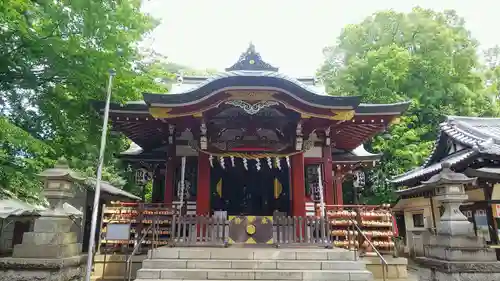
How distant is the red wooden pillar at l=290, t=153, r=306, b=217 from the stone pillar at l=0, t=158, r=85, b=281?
584 cm

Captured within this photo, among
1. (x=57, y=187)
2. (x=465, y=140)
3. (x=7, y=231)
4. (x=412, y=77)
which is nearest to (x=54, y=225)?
(x=57, y=187)

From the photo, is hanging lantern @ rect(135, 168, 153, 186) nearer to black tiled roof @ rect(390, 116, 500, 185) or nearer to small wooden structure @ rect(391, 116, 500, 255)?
small wooden structure @ rect(391, 116, 500, 255)

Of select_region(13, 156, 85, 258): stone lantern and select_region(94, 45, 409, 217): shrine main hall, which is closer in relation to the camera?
select_region(13, 156, 85, 258): stone lantern

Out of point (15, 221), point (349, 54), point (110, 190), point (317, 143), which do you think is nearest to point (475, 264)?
point (317, 143)

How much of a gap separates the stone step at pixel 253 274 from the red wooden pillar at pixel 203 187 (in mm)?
2901

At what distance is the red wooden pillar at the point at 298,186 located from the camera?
10.1 meters

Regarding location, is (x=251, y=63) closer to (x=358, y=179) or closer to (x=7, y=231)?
(x=358, y=179)

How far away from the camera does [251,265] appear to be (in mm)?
7324

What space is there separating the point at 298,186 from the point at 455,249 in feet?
14.9

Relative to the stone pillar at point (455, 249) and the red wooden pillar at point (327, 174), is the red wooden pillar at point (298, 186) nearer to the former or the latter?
the red wooden pillar at point (327, 174)

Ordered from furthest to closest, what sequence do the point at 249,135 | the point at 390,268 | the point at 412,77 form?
1. the point at 412,77
2. the point at 249,135
3. the point at 390,268

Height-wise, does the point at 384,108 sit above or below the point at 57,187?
above

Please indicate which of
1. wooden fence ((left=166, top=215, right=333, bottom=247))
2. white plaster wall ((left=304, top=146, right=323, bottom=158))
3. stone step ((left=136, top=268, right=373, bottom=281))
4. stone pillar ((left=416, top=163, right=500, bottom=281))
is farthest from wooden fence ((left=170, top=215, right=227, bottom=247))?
stone pillar ((left=416, top=163, right=500, bottom=281))

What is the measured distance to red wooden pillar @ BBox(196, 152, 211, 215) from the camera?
10016 mm
